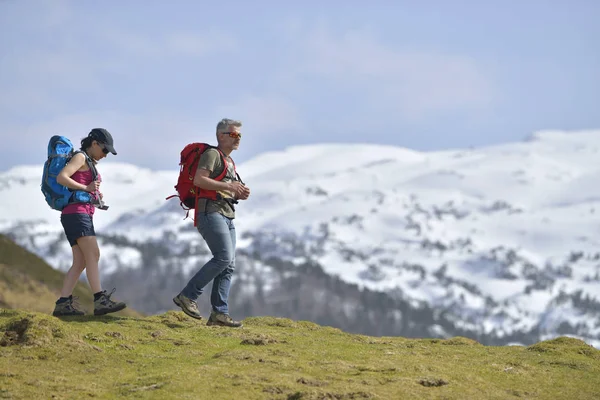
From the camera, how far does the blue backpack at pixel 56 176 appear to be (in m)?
20.6

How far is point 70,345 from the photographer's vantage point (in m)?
17.8

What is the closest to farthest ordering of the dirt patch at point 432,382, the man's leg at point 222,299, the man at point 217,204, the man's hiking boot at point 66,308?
the dirt patch at point 432,382, the man at point 217,204, the man's hiking boot at point 66,308, the man's leg at point 222,299

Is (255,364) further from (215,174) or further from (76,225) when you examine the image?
(76,225)

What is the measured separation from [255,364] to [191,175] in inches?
209

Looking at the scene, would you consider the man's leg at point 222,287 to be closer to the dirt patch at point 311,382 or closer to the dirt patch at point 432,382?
the dirt patch at point 311,382

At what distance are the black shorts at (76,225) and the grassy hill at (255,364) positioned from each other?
1785 mm

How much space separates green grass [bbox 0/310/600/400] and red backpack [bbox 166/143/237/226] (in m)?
2.79

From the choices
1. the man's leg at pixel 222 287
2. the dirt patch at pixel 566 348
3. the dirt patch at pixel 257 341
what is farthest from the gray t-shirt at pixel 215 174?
the dirt patch at pixel 566 348

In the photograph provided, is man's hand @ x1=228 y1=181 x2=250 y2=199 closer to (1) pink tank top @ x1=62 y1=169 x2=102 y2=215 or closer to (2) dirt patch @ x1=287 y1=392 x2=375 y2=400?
(1) pink tank top @ x1=62 y1=169 x2=102 y2=215

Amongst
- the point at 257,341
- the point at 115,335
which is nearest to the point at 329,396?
the point at 257,341

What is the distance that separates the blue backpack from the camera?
2059 centimetres

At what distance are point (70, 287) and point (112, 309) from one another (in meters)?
1.05

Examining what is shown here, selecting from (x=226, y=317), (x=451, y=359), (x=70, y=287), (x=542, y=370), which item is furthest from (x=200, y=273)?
(x=542, y=370)

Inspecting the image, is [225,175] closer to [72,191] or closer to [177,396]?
[72,191]
